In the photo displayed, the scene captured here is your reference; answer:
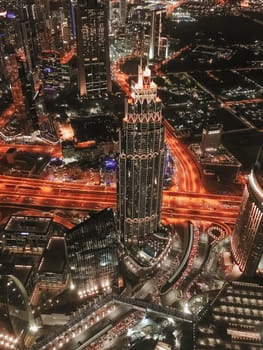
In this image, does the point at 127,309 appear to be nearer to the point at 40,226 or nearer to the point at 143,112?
the point at 40,226

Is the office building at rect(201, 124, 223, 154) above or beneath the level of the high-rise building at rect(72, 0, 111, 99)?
beneath

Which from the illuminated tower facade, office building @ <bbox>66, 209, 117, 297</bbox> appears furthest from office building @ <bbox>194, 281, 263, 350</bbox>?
the illuminated tower facade

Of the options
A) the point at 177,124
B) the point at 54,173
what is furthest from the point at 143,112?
the point at 177,124

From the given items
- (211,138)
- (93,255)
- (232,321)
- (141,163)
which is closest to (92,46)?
(211,138)

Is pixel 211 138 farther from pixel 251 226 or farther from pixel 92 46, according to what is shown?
pixel 92 46

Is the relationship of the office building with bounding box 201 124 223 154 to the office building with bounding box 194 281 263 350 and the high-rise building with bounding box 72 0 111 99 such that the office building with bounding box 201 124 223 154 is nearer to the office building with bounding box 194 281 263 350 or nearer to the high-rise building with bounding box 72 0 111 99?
the high-rise building with bounding box 72 0 111 99
